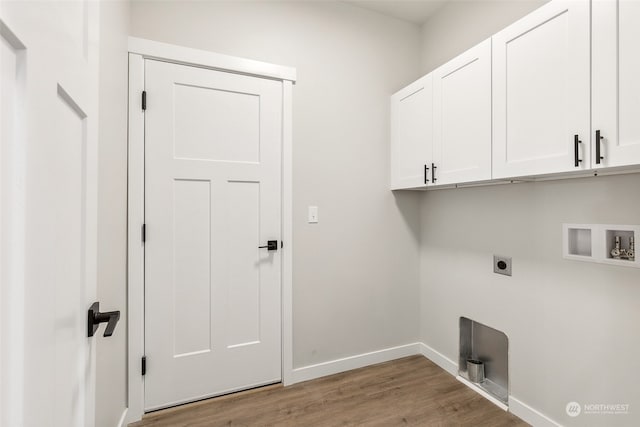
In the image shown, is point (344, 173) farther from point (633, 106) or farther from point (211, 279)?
point (633, 106)

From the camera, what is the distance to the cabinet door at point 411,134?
221 cm

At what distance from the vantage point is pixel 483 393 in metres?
2.05

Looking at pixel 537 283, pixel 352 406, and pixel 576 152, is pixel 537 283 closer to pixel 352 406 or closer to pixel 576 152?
pixel 576 152

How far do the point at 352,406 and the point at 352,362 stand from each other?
0.48 meters

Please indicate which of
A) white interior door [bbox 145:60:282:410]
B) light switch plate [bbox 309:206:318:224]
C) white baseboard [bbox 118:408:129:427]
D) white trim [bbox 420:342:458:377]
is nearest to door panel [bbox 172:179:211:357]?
white interior door [bbox 145:60:282:410]

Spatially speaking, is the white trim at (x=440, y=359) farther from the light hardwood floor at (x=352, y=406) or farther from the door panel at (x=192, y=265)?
the door panel at (x=192, y=265)

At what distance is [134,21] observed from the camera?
72.9 inches

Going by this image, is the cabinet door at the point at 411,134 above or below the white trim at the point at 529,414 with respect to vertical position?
above

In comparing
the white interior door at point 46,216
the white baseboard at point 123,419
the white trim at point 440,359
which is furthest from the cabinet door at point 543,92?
the white baseboard at point 123,419

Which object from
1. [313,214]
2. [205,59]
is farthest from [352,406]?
[205,59]

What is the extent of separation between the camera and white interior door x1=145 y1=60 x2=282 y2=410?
1.89 metres

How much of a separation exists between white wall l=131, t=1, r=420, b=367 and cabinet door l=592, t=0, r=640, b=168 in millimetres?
1458

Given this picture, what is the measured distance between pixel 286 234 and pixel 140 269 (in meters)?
0.94

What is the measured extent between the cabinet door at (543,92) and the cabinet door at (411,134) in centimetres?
54
